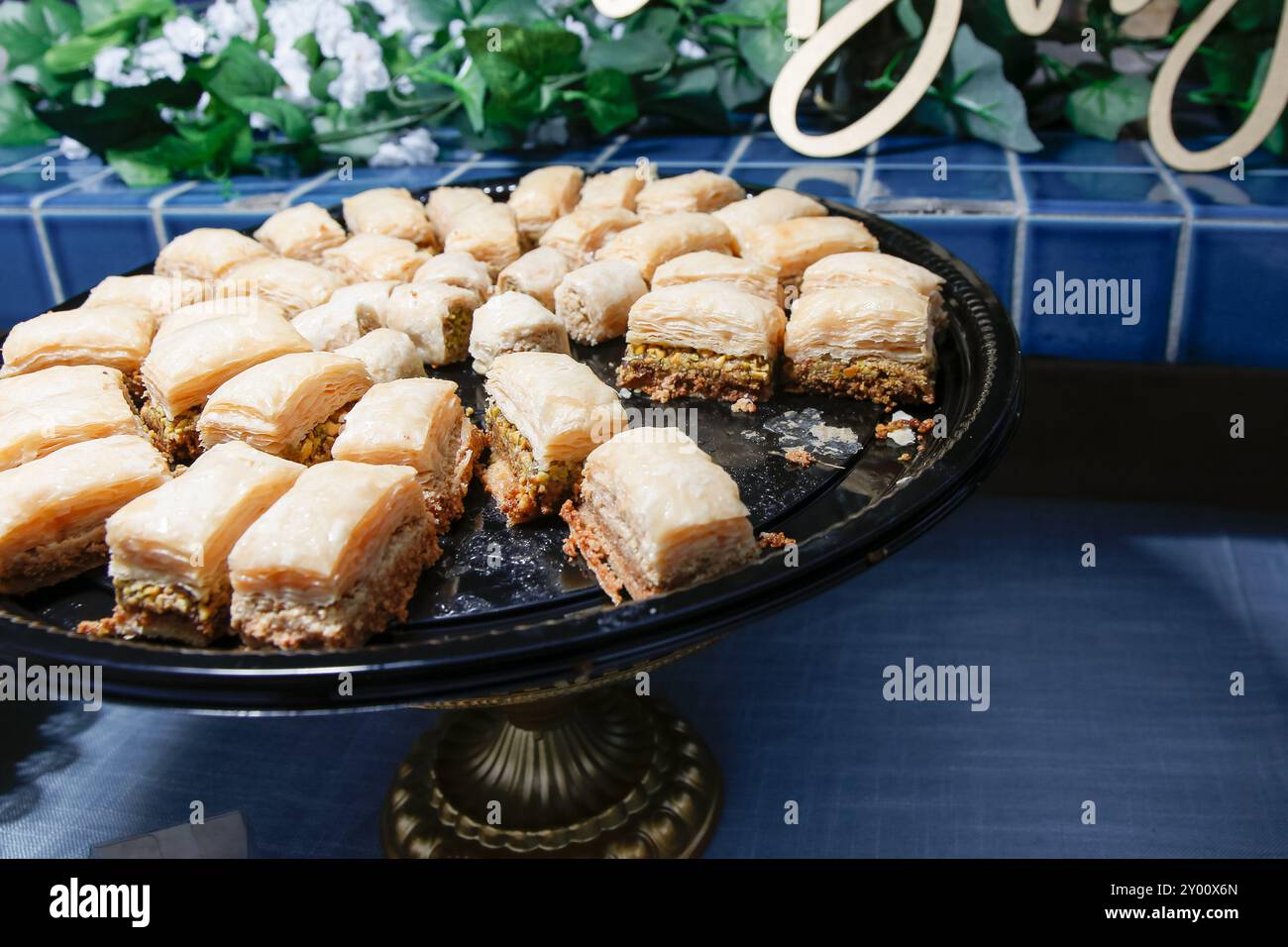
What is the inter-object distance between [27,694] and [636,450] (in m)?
1.25

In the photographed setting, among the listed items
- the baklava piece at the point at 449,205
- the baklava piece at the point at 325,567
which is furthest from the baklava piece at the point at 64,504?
the baklava piece at the point at 449,205

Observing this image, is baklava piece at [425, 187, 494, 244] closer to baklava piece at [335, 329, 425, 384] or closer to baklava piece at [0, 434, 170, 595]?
baklava piece at [335, 329, 425, 384]

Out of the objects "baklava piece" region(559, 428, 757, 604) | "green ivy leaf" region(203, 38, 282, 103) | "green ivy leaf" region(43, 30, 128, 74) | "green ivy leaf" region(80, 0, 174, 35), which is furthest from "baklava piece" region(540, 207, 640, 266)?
"green ivy leaf" region(43, 30, 128, 74)

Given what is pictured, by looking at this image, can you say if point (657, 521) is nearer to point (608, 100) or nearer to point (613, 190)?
point (613, 190)

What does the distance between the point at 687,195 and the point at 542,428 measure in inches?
61.5

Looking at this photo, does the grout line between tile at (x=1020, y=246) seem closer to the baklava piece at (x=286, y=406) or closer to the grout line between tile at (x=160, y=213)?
A: the baklava piece at (x=286, y=406)

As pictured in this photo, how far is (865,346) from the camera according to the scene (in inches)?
102

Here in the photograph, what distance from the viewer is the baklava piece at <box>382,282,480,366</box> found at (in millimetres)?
2896

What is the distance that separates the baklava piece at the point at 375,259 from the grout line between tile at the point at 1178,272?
8.63 feet

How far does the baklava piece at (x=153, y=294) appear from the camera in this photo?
3.04m

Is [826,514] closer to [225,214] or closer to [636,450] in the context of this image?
[636,450]

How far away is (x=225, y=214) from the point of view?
169 inches
